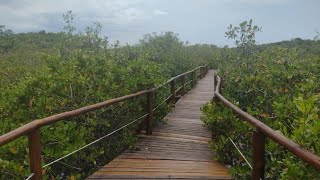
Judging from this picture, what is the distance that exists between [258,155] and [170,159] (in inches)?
97.9

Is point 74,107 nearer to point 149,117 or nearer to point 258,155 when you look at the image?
point 149,117

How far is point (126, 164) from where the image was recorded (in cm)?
491

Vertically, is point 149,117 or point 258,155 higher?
point 258,155

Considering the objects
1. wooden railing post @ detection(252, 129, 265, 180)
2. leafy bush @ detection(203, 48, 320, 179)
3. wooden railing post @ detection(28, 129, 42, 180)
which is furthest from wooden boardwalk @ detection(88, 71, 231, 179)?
wooden railing post @ detection(28, 129, 42, 180)

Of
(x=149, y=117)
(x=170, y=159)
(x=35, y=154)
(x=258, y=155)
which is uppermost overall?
(x=35, y=154)

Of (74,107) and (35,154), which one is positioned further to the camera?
(74,107)

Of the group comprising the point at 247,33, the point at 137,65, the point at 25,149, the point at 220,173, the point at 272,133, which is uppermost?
the point at 247,33

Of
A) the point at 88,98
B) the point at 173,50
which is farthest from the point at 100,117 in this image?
the point at 173,50

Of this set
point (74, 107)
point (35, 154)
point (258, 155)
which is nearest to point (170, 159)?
point (74, 107)

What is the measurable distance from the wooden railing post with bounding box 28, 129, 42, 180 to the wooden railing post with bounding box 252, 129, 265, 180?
5.49 ft

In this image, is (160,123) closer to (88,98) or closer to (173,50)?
(88,98)

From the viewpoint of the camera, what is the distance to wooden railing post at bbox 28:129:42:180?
2.59 metres

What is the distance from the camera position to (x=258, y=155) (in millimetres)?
2922

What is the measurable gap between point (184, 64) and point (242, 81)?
13.5 m
